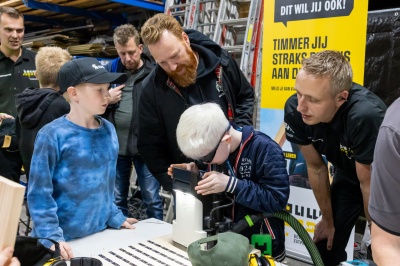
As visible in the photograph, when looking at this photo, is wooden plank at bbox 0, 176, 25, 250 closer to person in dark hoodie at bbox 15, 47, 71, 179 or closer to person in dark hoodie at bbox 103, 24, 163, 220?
person in dark hoodie at bbox 15, 47, 71, 179

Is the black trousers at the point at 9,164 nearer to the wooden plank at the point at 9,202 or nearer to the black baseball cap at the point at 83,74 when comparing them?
the black baseball cap at the point at 83,74

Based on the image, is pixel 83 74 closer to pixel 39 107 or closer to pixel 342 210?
pixel 39 107

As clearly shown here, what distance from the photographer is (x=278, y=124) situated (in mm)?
3094

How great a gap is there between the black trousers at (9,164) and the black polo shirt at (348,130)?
2.21 meters

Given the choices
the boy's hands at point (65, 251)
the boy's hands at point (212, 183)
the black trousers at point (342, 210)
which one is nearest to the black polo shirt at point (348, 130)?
the black trousers at point (342, 210)

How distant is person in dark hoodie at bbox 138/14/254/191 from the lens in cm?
207

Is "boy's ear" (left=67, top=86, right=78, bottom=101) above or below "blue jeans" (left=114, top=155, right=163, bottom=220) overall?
above

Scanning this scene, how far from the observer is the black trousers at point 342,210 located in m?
2.15

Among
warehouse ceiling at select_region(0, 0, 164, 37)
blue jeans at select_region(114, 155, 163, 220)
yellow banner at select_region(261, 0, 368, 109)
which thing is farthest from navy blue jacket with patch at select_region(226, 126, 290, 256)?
warehouse ceiling at select_region(0, 0, 164, 37)

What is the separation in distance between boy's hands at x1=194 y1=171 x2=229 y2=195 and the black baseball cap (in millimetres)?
637

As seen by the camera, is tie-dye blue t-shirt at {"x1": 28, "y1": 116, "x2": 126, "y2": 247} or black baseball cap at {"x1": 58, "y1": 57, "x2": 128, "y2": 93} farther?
black baseball cap at {"x1": 58, "y1": 57, "x2": 128, "y2": 93}

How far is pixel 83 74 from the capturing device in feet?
5.62

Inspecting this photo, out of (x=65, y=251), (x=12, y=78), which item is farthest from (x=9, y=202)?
(x=12, y=78)

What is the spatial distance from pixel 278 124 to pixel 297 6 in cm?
88
